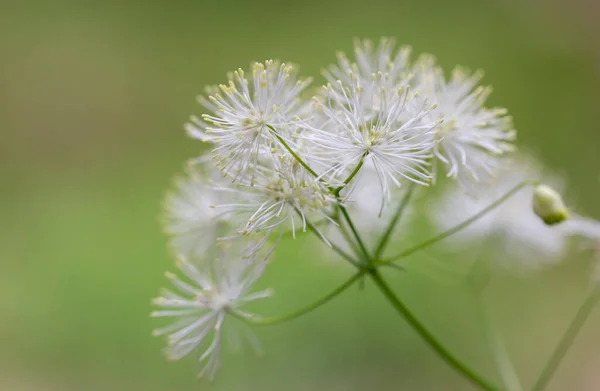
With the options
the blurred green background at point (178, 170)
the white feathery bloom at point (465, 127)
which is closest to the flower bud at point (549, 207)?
the white feathery bloom at point (465, 127)

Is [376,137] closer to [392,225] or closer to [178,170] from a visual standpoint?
[392,225]

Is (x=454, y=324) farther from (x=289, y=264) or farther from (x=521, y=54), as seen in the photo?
(x=521, y=54)

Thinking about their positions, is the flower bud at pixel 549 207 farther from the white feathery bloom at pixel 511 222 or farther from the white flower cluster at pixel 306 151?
the white feathery bloom at pixel 511 222

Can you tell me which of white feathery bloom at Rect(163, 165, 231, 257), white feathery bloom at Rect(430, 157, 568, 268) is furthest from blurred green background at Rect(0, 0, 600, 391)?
white feathery bloom at Rect(163, 165, 231, 257)

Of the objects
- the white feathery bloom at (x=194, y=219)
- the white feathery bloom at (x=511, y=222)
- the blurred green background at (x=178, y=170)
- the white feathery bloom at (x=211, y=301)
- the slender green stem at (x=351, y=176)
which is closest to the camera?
the slender green stem at (x=351, y=176)

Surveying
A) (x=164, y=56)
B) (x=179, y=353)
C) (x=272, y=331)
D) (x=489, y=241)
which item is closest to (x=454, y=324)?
(x=272, y=331)

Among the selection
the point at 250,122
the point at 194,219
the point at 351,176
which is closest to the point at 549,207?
the point at 351,176
